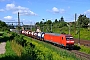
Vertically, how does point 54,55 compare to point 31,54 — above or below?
below

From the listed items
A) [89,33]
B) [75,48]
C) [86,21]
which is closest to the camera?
[75,48]

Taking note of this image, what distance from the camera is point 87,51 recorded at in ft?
123

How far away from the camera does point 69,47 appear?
40.9 metres

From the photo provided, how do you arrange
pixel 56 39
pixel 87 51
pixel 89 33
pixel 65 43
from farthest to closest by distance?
1. pixel 89 33
2. pixel 56 39
3. pixel 65 43
4. pixel 87 51

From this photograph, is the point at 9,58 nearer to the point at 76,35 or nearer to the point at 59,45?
the point at 59,45

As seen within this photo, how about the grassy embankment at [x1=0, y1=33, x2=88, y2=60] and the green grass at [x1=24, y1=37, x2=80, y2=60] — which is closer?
the grassy embankment at [x1=0, y1=33, x2=88, y2=60]

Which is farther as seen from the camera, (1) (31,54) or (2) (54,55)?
(2) (54,55)

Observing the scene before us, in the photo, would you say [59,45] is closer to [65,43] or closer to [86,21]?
[65,43]

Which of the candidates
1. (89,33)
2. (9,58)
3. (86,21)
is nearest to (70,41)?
(9,58)

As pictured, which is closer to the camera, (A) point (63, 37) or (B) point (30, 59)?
(B) point (30, 59)

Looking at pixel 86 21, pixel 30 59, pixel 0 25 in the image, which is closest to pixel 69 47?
pixel 30 59

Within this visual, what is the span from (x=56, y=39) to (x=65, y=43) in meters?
5.83

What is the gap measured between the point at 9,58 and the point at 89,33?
178 feet

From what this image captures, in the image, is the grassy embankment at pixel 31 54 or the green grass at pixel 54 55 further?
the green grass at pixel 54 55
